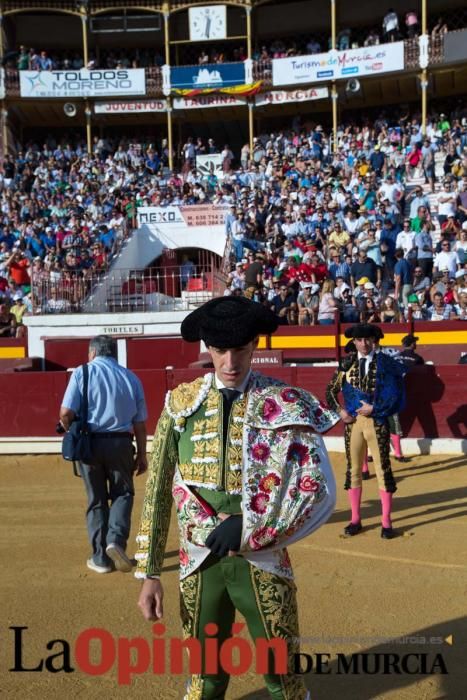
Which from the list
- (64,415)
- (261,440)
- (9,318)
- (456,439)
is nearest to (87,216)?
(9,318)

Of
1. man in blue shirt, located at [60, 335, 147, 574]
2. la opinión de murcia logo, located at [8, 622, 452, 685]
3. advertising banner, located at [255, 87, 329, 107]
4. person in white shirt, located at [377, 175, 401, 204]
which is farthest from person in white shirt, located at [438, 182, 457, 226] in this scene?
la opinión de murcia logo, located at [8, 622, 452, 685]

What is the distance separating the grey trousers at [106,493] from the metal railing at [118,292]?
8.88 metres

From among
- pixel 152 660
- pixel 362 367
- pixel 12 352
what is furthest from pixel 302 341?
pixel 152 660

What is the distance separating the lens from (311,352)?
1182 centimetres

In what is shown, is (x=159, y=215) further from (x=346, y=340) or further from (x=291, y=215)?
(x=346, y=340)

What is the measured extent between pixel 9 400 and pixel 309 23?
18229 millimetres

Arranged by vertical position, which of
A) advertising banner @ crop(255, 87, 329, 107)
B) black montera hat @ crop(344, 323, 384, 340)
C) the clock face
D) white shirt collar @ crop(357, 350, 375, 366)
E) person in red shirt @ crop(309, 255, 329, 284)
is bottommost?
white shirt collar @ crop(357, 350, 375, 366)

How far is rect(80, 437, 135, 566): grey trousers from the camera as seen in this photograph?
4688 millimetres

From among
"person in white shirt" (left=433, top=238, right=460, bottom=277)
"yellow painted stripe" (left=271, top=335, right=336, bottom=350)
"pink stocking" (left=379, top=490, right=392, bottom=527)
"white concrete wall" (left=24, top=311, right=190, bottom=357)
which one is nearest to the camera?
"pink stocking" (left=379, top=490, right=392, bottom=527)

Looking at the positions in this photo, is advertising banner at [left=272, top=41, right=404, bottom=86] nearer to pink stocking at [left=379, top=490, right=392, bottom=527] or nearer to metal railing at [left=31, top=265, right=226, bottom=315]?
metal railing at [left=31, top=265, right=226, bottom=315]

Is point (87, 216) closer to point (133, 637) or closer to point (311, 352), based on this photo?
point (311, 352)

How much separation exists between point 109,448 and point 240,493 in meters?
2.53

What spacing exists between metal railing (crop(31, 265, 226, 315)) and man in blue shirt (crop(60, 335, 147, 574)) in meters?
8.82

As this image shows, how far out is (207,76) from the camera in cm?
2264
